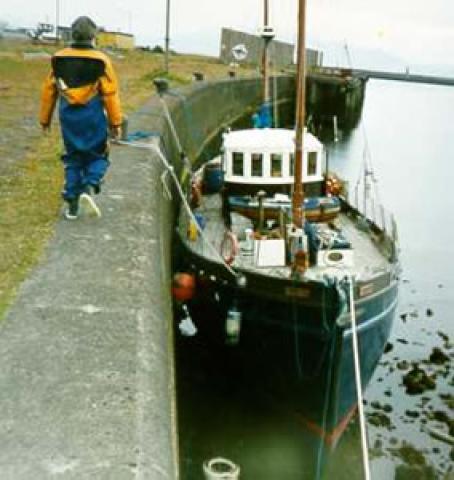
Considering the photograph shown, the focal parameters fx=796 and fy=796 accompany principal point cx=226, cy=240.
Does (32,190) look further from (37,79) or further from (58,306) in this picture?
(37,79)

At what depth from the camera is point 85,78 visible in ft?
22.3

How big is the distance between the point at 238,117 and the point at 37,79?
43.7 ft

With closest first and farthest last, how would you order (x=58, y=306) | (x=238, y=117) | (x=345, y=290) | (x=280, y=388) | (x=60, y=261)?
(x=58, y=306), (x=60, y=261), (x=345, y=290), (x=280, y=388), (x=238, y=117)

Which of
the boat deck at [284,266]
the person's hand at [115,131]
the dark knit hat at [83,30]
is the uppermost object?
the dark knit hat at [83,30]

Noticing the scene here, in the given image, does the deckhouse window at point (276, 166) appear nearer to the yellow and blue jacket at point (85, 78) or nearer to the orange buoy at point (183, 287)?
the orange buoy at point (183, 287)

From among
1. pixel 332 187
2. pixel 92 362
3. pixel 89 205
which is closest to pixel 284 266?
pixel 89 205

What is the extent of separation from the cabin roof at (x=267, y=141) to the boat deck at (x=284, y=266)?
43.9 inches

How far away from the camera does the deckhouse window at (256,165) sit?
40.8ft

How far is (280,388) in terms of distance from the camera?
1009 centimetres

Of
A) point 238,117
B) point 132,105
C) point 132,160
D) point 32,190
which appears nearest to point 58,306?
point 32,190

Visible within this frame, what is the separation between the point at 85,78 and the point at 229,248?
444cm

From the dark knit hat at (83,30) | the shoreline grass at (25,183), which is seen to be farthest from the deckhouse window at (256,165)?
the dark knit hat at (83,30)

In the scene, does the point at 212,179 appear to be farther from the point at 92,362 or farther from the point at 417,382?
the point at 92,362

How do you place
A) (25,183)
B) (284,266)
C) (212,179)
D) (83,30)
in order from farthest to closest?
(212,179) < (284,266) < (25,183) < (83,30)
